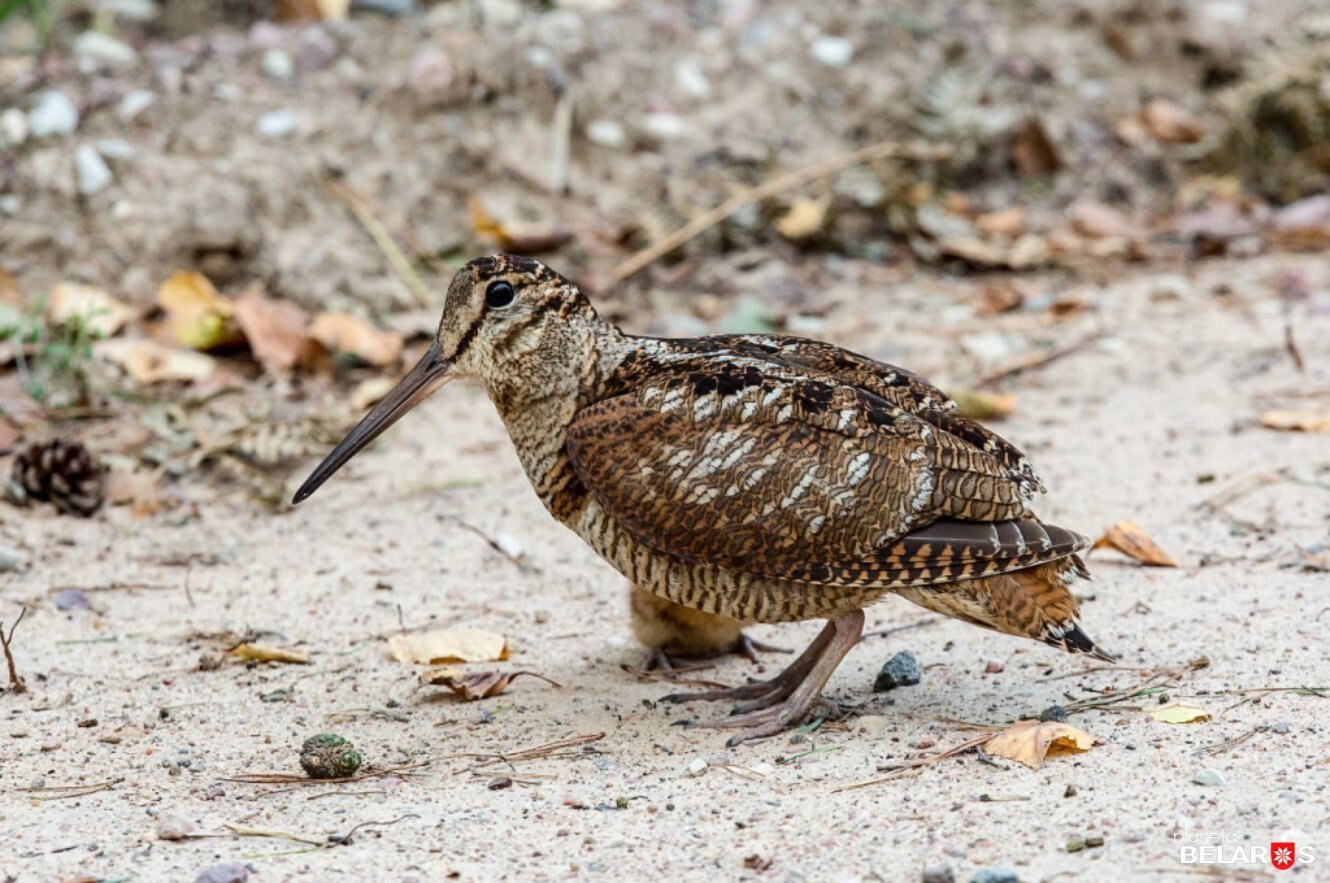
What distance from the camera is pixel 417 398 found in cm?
439

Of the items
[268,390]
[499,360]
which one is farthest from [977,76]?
[499,360]

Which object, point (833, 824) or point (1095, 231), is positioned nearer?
point (833, 824)

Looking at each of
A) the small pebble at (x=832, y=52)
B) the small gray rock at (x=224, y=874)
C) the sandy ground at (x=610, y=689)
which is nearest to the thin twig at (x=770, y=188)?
the small pebble at (x=832, y=52)

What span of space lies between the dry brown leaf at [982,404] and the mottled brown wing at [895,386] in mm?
1712

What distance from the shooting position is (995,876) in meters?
2.99

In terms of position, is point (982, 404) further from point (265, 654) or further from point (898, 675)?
point (265, 654)

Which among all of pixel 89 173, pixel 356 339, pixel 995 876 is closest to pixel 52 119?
pixel 89 173

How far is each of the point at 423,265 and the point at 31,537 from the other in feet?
7.43

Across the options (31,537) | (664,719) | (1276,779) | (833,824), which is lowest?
(31,537)

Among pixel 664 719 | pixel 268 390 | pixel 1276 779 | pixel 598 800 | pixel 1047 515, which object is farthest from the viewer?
pixel 268 390

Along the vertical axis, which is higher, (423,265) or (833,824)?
(833,824)

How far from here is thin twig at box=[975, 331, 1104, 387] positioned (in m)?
6.43

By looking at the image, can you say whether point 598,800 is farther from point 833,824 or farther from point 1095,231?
point 1095,231

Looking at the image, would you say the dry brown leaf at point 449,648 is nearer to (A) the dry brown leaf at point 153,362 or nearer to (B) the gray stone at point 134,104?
(A) the dry brown leaf at point 153,362
